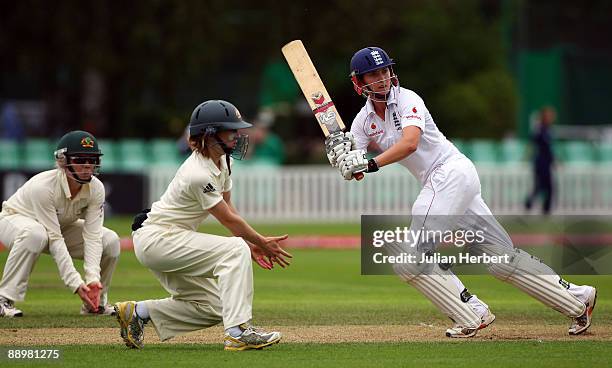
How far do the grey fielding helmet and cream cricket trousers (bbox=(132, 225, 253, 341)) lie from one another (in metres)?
0.63

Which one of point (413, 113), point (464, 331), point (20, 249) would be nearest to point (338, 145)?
point (413, 113)

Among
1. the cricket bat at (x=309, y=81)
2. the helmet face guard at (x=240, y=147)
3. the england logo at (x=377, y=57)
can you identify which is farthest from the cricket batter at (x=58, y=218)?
the england logo at (x=377, y=57)

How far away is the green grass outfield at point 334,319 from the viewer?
730cm

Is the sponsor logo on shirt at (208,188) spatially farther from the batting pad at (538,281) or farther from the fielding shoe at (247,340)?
the batting pad at (538,281)

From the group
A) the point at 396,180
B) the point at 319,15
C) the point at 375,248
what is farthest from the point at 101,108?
the point at 375,248

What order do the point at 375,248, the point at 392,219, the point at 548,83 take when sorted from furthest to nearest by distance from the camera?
the point at 548,83 < the point at 392,219 < the point at 375,248

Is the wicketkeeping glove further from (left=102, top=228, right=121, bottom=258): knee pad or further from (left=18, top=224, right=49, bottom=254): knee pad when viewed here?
(left=18, top=224, right=49, bottom=254): knee pad

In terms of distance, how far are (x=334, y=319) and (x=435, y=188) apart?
1.51m

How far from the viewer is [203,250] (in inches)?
299

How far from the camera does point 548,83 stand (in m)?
26.4

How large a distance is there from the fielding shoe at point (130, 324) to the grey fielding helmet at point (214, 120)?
1155 mm

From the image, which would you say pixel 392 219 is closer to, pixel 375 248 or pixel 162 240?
pixel 375 248

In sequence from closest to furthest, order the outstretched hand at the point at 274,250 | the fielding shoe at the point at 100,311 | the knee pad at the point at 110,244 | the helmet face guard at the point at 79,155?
1. the outstretched hand at the point at 274,250
2. the helmet face guard at the point at 79,155
3. the fielding shoe at the point at 100,311
4. the knee pad at the point at 110,244

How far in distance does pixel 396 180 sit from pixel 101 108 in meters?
9.50
